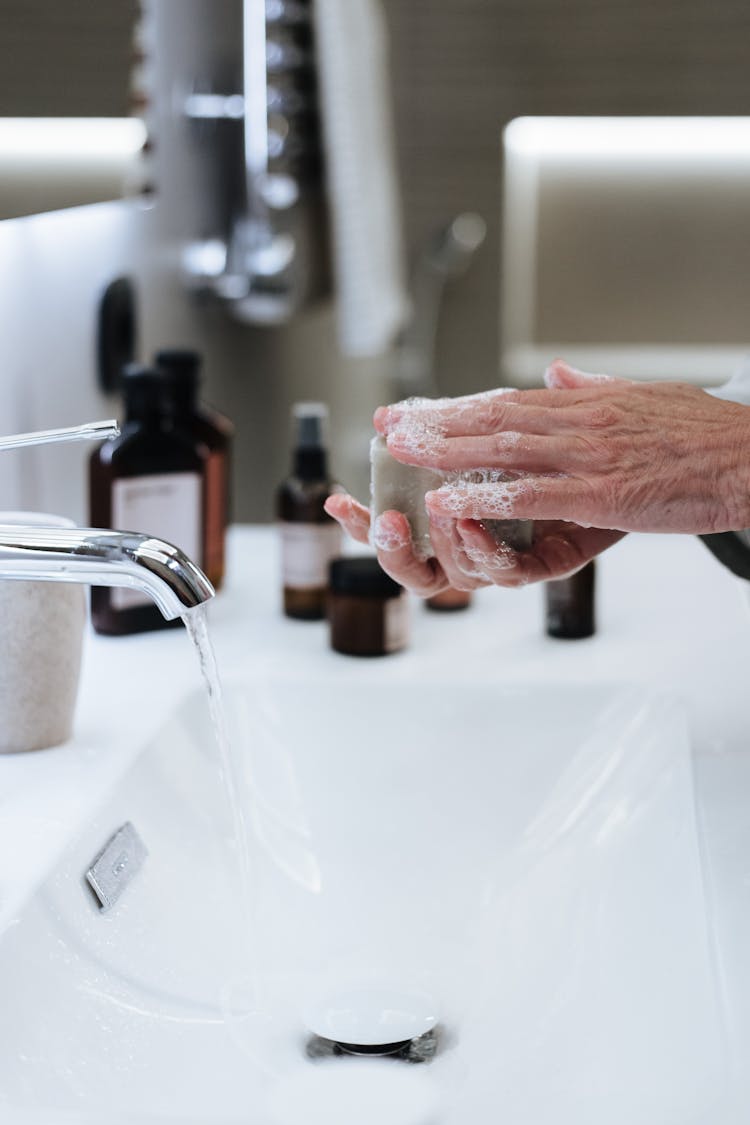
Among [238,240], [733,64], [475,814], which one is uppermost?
[733,64]

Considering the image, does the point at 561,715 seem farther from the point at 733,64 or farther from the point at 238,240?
the point at 733,64

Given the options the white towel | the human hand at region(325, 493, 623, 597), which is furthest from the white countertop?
the white towel

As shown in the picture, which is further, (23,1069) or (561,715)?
(561,715)

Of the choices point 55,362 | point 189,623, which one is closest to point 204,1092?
point 189,623

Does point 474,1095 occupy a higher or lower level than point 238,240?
lower

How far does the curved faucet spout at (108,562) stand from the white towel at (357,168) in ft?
3.75

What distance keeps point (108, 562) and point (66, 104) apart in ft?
1.78

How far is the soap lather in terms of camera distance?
0.70 m

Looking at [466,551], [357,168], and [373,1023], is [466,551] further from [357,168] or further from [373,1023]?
[357,168]

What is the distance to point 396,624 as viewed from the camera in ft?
3.01

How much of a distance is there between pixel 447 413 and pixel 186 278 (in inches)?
33.1

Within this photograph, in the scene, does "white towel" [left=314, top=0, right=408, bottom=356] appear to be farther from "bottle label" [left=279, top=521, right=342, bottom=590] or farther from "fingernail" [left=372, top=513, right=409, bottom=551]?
"fingernail" [left=372, top=513, right=409, bottom=551]

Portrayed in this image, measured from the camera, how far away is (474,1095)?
538 millimetres

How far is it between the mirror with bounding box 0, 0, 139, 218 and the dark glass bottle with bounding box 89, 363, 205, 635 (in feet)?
0.50
